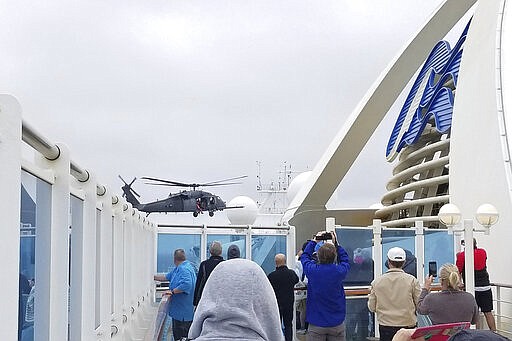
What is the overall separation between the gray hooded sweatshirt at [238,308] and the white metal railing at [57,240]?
0.57m

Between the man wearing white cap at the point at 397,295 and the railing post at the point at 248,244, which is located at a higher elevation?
the railing post at the point at 248,244

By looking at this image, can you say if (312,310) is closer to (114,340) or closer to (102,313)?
(114,340)

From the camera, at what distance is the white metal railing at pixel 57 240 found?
2.24 metres

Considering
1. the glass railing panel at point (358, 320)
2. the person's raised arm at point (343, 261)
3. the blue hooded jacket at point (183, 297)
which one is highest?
the person's raised arm at point (343, 261)

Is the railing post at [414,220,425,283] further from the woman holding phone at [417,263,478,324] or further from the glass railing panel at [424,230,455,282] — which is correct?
the woman holding phone at [417,263,478,324]

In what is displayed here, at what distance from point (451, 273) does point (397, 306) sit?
156cm

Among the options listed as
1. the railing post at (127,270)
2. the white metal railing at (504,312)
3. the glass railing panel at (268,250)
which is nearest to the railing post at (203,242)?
the glass railing panel at (268,250)

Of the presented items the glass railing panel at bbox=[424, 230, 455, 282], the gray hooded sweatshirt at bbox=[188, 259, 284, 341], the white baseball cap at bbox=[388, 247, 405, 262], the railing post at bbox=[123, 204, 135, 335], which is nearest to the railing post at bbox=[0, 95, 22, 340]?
the gray hooded sweatshirt at bbox=[188, 259, 284, 341]

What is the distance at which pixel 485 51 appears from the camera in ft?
60.0

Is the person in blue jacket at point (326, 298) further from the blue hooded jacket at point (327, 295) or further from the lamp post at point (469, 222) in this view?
the lamp post at point (469, 222)

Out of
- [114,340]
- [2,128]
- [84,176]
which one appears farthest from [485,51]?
[2,128]

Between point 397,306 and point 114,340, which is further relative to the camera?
point 397,306

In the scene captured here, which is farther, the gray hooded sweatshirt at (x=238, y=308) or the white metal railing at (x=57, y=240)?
the gray hooded sweatshirt at (x=238, y=308)

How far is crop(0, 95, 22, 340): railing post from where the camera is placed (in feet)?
7.27
